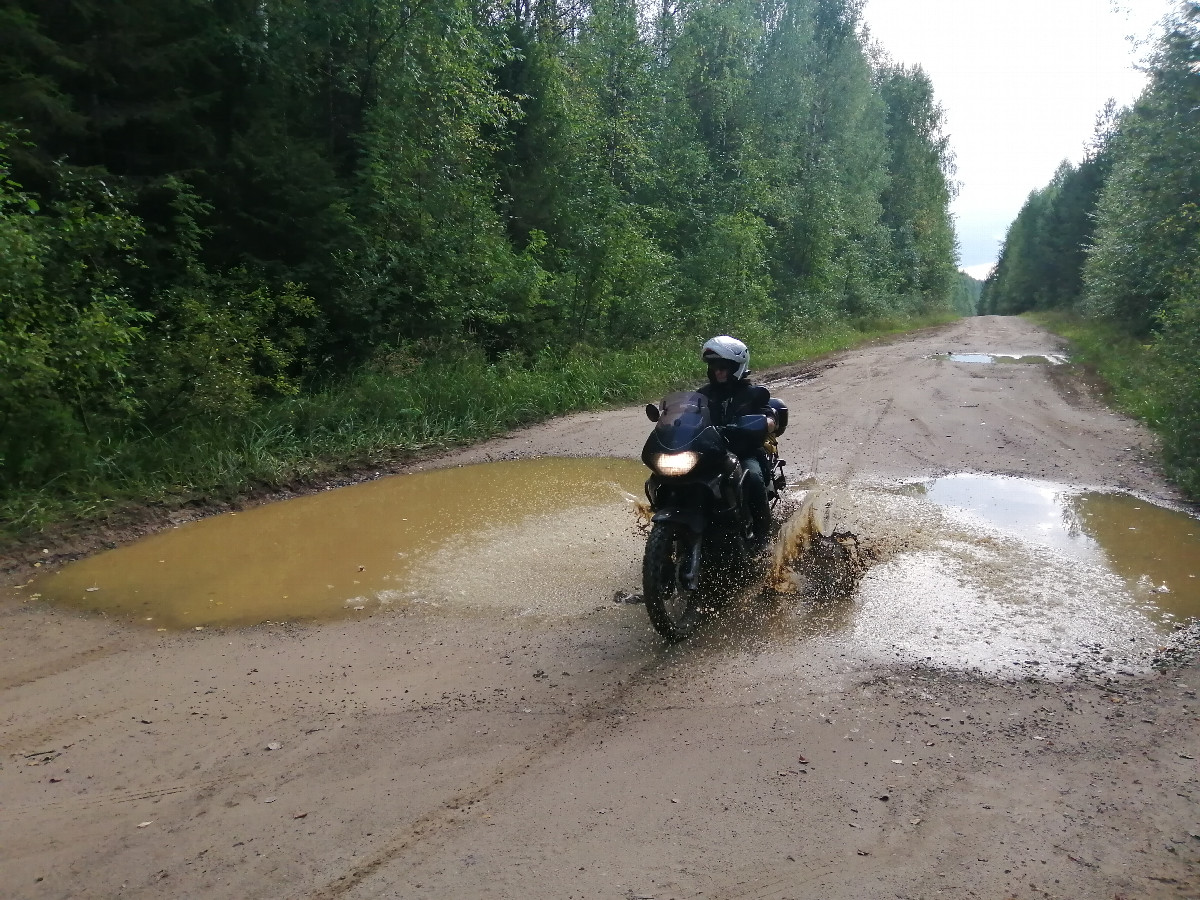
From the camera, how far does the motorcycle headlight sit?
4.84 m

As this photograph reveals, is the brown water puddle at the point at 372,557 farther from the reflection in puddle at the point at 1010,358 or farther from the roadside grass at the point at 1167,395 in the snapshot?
the reflection in puddle at the point at 1010,358

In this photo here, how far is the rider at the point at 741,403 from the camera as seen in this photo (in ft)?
18.4

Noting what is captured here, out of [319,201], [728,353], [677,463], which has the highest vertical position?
[319,201]

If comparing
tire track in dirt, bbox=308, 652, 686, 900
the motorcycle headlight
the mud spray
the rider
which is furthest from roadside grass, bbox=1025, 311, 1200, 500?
tire track in dirt, bbox=308, 652, 686, 900

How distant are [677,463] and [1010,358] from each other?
17.6 metres

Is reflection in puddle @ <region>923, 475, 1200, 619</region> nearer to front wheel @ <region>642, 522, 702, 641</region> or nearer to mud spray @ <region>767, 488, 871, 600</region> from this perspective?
mud spray @ <region>767, 488, 871, 600</region>

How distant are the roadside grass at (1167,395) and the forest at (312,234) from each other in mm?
8107

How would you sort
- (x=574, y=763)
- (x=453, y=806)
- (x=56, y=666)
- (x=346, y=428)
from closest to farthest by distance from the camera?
(x=453, y=806), (x=574, y=763), (x=56, y=666), (x=346, y=428)

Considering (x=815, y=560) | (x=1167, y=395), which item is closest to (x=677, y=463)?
(x=815, y=560)

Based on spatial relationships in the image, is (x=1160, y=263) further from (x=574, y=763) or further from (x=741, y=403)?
(x=574, y=763)

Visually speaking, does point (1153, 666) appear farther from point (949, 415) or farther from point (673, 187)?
point (673, 187)

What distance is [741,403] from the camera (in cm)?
575

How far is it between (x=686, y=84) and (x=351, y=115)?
1616 centimetres

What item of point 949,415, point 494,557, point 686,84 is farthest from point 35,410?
point 686,84
